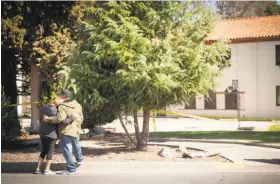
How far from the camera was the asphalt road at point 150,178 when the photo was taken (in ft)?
22.5

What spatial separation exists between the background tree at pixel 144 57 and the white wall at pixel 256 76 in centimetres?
1565

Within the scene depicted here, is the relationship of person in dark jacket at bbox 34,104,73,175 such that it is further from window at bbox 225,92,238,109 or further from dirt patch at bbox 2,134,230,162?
window at bbox 225,92,238,109

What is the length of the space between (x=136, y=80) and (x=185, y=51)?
4.72 feet

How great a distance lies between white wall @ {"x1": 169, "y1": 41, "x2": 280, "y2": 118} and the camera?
83.3 ft

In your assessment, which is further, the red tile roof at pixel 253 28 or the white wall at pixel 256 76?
the red tile roof at pixel 253 28

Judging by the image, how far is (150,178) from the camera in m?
7.16

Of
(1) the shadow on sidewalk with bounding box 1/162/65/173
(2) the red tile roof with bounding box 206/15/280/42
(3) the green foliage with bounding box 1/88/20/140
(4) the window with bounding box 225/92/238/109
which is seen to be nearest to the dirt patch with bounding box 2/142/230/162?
(1) the shadow on sidewalk with bounding box 1/162/65/173

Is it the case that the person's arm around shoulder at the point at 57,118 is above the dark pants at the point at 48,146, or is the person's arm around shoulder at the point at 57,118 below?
above

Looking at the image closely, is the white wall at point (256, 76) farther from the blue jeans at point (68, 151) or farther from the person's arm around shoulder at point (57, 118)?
the person's arm around shoulder at point (57, 118)

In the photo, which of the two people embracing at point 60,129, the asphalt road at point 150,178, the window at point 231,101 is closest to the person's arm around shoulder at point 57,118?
the two people embracing at point 60,129

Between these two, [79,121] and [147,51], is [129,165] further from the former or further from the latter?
[147,51]

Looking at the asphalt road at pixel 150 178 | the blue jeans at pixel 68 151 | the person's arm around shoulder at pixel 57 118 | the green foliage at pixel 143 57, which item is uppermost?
the green foliage at pixel 143 57

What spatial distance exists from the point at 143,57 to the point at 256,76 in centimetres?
1933

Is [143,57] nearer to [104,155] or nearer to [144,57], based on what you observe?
[144,57]
